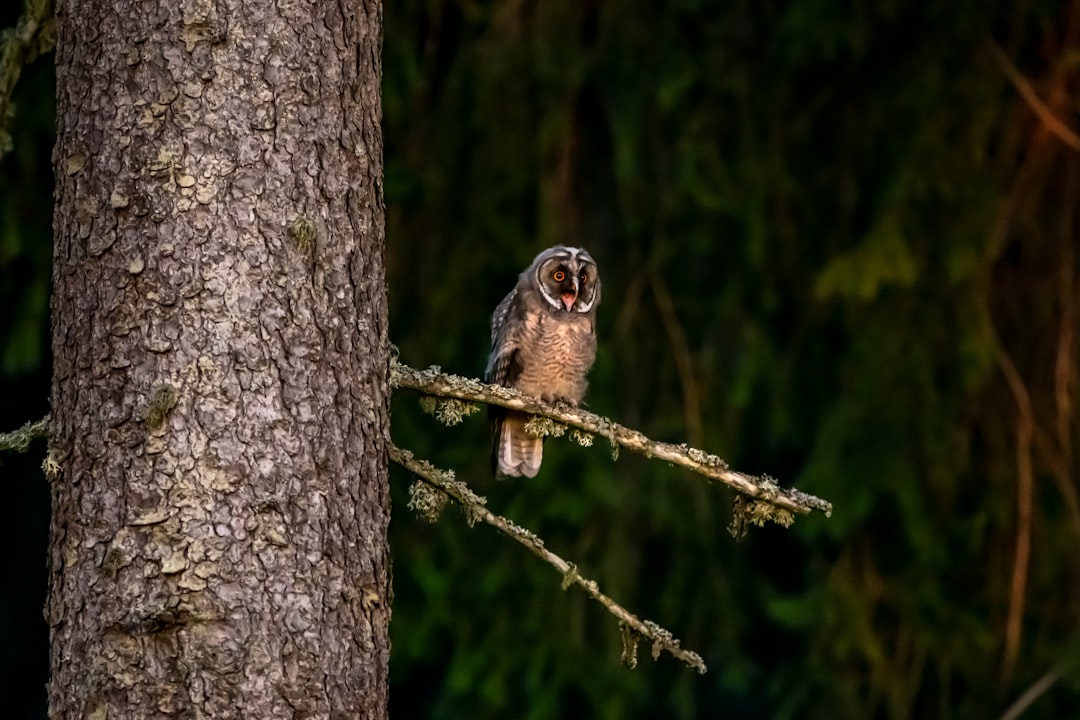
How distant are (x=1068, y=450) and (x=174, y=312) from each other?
3.99 meters

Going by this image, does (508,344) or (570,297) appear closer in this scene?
(570,297)

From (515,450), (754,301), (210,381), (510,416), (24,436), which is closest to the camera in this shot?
(210,381)

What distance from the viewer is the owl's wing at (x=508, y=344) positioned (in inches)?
183

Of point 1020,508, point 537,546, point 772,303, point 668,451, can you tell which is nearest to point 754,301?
point 772,303

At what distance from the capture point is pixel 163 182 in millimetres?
2244

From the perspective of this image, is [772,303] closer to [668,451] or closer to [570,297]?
[570,297]

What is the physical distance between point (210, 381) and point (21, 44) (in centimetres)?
95

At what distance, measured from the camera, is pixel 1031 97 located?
17.1ft

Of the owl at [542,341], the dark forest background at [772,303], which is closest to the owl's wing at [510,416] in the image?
the owl at [542,341]

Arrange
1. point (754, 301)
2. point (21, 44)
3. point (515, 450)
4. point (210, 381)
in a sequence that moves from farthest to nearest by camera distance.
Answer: point (754, 301), point (515, 450), point (21, 44), point (210, 381)

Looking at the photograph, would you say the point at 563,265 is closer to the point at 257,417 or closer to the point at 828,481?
the point at 828,481

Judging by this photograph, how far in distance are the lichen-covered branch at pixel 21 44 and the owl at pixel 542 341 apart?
1.94m

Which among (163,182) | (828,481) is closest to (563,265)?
(828,481)

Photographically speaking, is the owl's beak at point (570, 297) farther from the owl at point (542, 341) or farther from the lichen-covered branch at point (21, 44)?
the lichen-covered branch at point (21, 44)
